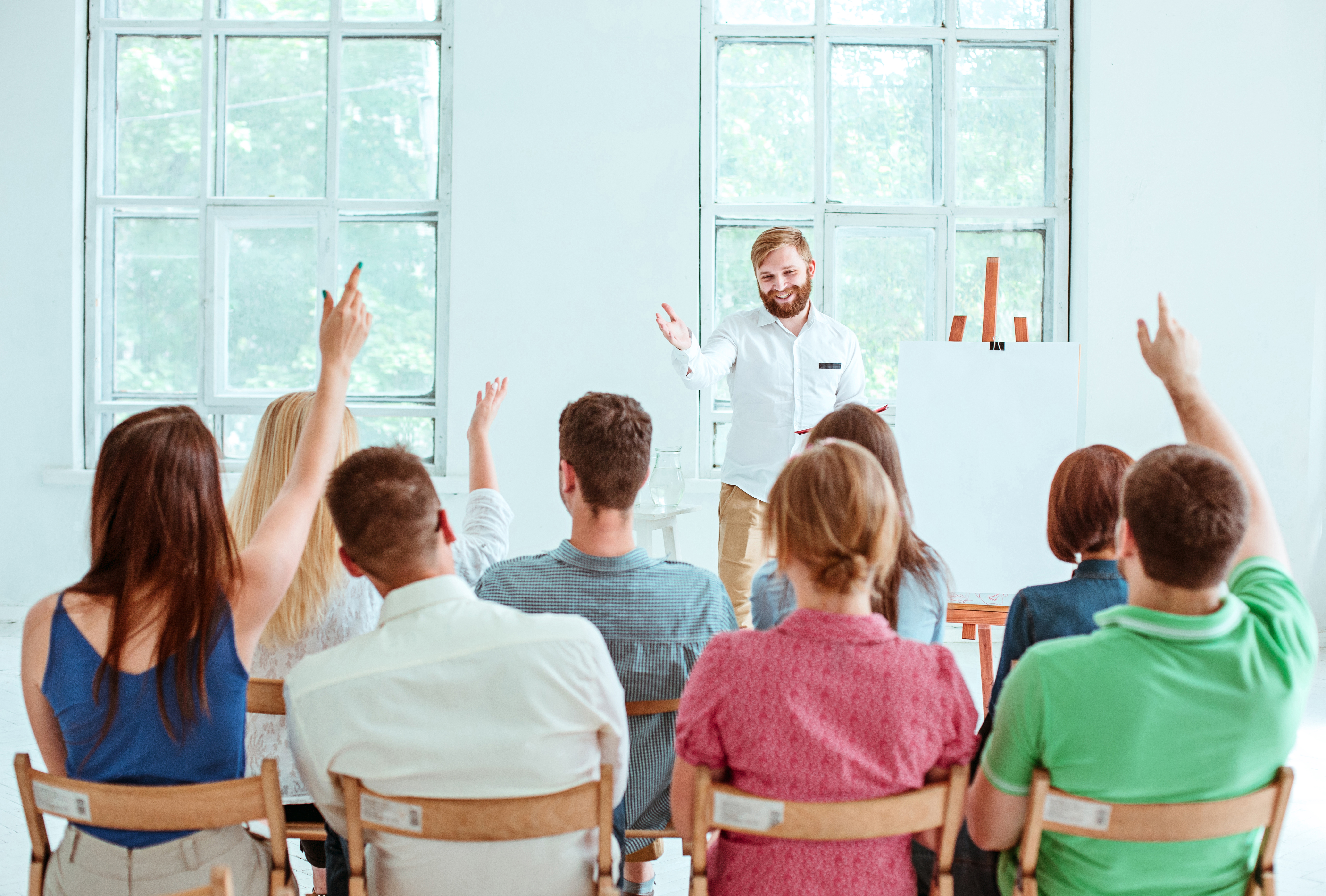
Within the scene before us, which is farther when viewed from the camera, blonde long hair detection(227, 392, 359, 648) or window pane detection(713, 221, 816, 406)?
window pane detection(713, 221, 816, 406)

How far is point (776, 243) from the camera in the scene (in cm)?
345

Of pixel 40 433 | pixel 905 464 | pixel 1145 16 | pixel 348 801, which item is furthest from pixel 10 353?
pixel 1145 16

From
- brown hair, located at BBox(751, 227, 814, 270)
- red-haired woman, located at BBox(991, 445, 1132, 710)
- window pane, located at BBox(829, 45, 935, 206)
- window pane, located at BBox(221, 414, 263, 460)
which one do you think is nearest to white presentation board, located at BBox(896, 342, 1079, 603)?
brown hair, located at BBox(751, 227, 814, 270)

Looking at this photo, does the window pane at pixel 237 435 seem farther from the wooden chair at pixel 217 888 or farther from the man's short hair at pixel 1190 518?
the man's short hair at pixel 1190 518

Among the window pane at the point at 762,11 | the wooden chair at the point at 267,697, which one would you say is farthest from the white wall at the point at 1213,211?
the wooden chair at the point at 267,697

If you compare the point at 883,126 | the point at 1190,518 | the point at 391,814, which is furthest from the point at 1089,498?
the point at 883,126

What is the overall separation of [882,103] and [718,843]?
395 centimetres

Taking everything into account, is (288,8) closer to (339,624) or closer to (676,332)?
(676,332)

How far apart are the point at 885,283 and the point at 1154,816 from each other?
365 centimetres

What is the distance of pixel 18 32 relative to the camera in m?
4.44

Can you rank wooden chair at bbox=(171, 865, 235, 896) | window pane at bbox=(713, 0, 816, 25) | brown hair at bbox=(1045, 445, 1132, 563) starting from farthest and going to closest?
window pane at bbox=(713, 0, 816, 25) → brown hair at bbox=(1045, 445, 1132, 563) → wooden chair at bbox=(171, 865, 235, 896)

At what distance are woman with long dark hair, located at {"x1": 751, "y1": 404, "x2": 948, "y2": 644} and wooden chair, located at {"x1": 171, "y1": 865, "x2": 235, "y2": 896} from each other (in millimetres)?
887

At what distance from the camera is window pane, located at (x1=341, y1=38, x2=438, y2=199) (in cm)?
448

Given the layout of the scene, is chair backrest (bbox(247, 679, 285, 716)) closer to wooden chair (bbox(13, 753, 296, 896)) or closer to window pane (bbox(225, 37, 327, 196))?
wooden chair (bbox(13, 753, 296, 896))
